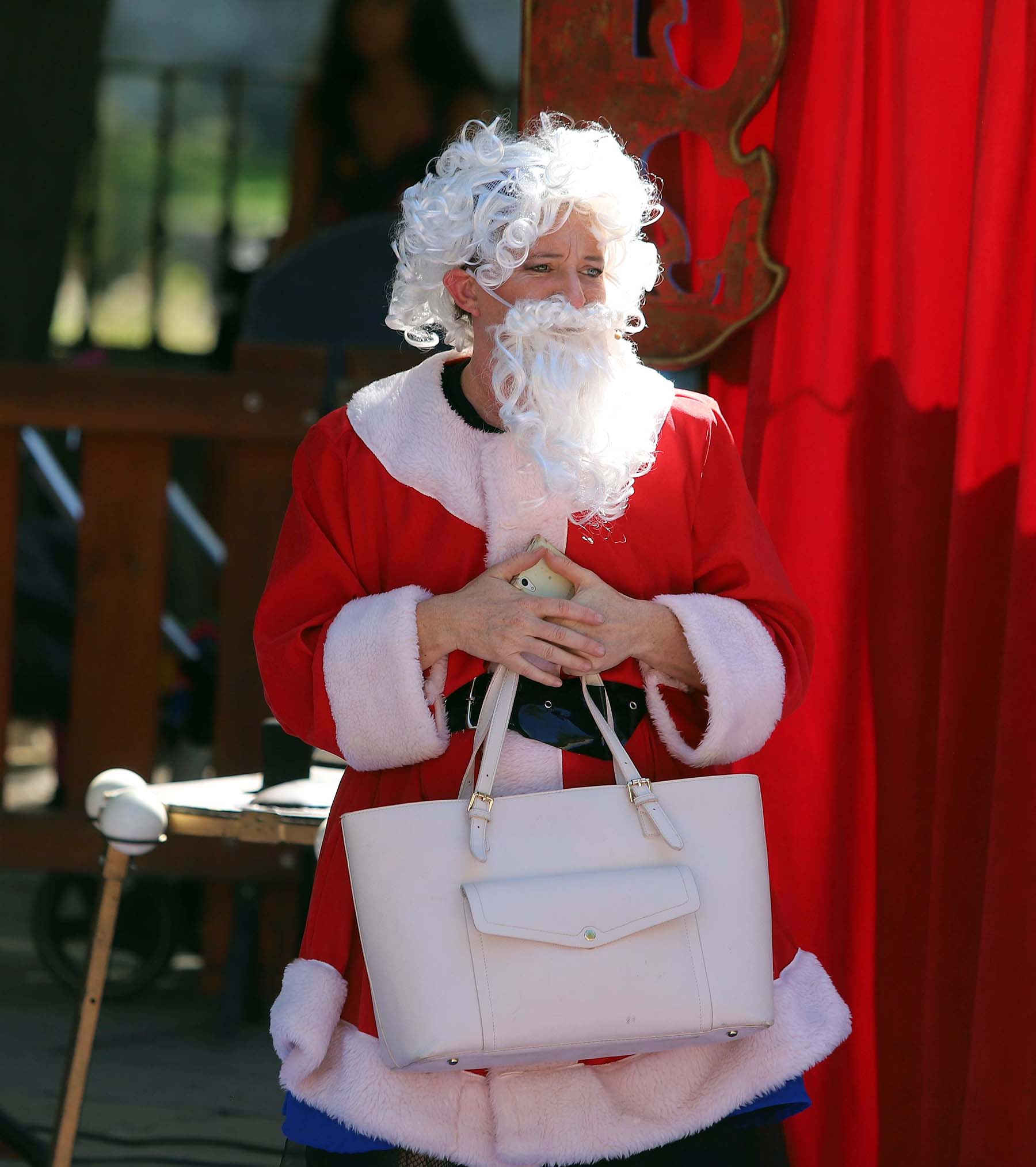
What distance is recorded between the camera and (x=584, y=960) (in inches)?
64.5

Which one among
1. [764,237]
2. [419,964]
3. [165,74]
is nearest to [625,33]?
[764,237]

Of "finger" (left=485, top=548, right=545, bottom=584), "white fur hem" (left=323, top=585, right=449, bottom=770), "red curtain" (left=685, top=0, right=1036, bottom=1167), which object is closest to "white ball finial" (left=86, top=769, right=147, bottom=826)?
"white fur hem" (left=323, top=585, right=449, bottom=770)

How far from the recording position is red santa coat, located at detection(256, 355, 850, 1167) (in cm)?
175

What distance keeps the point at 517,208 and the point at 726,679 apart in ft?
1.93

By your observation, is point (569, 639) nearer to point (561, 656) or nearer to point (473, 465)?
point (561, 656)

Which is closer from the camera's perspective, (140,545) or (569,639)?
(569,639)

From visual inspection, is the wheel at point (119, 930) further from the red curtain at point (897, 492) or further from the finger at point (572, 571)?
the finger at point (572, 571)

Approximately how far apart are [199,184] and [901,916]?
6.28 meters

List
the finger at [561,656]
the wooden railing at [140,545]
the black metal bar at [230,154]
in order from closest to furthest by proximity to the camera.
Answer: the finger at [561,656] → the wooden railing at [140,545] → the black metal bar at [230,154]

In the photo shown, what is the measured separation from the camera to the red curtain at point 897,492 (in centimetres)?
228

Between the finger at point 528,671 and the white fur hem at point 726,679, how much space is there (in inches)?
6.0

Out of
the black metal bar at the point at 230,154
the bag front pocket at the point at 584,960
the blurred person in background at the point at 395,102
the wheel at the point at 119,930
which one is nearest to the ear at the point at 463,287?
the bag front pocket at the point at 584,960

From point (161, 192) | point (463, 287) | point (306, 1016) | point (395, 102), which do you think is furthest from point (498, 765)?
point (161, 192)

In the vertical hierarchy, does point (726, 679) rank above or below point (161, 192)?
below
